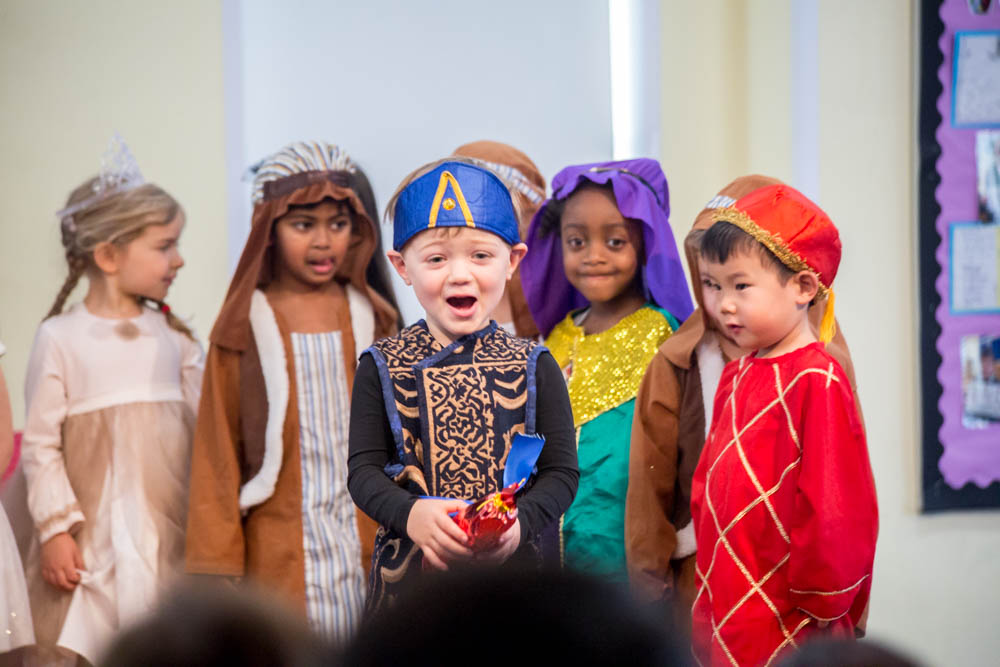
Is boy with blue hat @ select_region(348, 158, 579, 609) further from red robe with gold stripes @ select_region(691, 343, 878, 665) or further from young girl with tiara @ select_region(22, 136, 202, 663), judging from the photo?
young girl with tiara @ select_region(22, 136, 202, 663)

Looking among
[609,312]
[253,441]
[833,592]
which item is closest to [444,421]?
[833,592]

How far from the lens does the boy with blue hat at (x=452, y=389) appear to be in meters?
1.90

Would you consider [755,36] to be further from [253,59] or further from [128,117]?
[128,117]

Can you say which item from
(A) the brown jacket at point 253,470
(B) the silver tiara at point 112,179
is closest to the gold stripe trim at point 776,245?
(A) the brown jacket at point 253,470

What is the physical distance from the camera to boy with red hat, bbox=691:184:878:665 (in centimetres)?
193

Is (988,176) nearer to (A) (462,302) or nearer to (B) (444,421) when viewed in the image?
(A) (462,302)

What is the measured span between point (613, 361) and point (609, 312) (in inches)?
7.0

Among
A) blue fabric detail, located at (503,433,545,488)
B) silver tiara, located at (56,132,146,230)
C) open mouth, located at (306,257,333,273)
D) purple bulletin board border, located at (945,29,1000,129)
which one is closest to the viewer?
blue fabric detail, located at (503,433,545,488)

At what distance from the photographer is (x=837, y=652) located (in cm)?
77

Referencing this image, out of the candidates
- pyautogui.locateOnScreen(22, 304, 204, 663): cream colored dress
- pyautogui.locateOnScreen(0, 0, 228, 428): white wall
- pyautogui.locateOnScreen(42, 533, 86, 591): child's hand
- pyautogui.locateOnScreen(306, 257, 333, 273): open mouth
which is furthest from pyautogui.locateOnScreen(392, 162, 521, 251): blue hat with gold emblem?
pyautogui.locateOnScreen(0, 0, 228, 428): white wall

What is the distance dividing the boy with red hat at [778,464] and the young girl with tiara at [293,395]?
1200 millimetres

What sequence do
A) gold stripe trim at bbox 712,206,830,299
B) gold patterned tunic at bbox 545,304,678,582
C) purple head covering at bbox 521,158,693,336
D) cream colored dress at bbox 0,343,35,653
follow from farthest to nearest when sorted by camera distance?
purple head covering at bbox 521,158,693,336
gold patterned tunic at bbox 545,304,678,582
cream colored dress at bbox 0,343,35,653
gold stripe trim at bbox 712,206,830,299

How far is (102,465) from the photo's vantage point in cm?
297

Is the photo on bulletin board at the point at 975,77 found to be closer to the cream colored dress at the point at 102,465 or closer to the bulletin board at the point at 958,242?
the bulletin board at the point at 958,242
